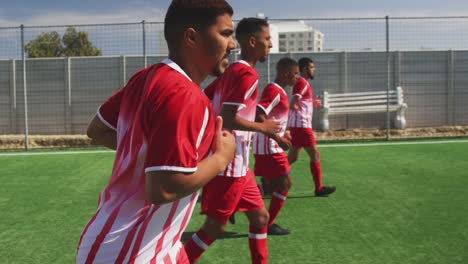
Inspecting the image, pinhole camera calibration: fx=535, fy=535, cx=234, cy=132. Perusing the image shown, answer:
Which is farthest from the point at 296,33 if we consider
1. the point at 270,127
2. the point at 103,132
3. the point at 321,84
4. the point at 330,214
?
the point at 103,132

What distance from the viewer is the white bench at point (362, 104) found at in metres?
16.0

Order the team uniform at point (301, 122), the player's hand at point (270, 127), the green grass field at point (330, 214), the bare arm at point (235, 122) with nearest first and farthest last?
1. the bare arm at point (235, 122)
2. the player's hand at point (270, 127)
3. the green grass field at point (330, 214)
4. the team uniform at point (301, 122)

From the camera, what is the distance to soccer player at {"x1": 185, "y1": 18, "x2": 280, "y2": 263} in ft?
13.2

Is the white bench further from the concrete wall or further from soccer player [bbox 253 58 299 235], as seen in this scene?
soccer player [bbox 253 58 299 235]

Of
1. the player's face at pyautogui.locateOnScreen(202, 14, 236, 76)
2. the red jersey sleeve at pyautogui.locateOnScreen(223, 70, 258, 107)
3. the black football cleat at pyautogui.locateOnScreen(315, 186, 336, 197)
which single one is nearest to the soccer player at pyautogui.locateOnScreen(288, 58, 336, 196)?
the black football cleat at pyautogui.locateOnScreen(315, 186, 336, 197)

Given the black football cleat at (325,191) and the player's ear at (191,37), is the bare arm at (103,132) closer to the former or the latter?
the player's ear at (191,37)

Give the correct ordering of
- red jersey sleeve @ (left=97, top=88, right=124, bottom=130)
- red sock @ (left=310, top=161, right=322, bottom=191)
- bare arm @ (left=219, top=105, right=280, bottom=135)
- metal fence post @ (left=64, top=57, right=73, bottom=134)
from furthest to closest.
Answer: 1. metal fence post @ (left=64, top=57, right=73, bottom=134)
2. red sock @ (left=310, top=161, right=322, bottom=191)
3. bare arm @ (left=219, top=105, right=280, bottom=135)
4. red jersey sleeve @ (left=97, top=88, right=124, bottom=130)

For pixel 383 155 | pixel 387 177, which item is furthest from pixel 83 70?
pixel 387 177

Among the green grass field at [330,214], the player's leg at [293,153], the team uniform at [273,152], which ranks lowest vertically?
the green grass field at [330,214]

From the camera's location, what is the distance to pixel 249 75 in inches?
160

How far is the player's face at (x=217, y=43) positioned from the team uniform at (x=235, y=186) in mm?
2037

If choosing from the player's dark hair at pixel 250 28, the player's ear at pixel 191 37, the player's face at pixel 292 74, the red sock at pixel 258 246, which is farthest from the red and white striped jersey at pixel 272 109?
the player's ear at pixel 191 37

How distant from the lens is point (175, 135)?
1.64 m

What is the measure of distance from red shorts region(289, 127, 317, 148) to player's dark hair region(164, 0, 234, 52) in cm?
587
